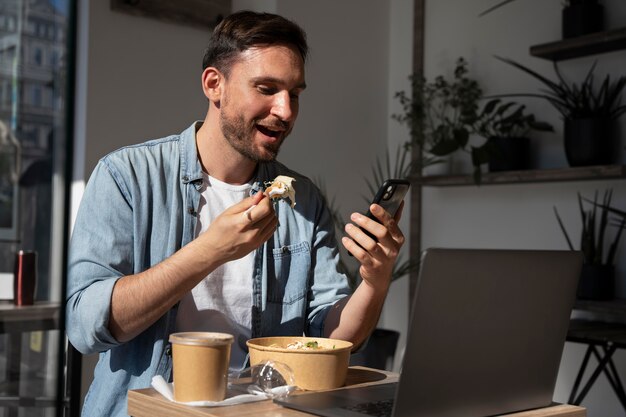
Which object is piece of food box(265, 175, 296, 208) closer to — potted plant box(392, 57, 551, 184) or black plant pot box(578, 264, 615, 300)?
black plant pot box(578, 264, 615, 300)

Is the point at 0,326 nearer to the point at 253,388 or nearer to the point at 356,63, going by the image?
the point at 253,388

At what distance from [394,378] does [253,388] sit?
321mm

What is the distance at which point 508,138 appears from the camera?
385 centimetres

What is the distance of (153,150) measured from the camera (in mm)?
1718

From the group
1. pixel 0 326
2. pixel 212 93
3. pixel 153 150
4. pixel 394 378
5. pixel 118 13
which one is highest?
pixel 118 13

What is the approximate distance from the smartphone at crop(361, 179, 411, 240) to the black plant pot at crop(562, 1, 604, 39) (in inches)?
97.4

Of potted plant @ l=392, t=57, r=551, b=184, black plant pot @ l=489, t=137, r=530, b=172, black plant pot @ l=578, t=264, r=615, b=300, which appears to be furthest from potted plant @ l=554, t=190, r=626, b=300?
potted plant @ l=392, t=57, r=551, b=184

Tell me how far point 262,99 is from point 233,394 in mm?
673

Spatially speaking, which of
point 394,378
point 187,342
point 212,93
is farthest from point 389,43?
point 187,342

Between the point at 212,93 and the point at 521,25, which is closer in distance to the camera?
the point at 212,93

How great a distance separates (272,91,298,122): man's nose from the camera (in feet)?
5.45

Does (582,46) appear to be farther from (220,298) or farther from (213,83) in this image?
(220,298)

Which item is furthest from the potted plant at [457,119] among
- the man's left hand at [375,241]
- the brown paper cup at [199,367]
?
the brown paper cup at [199,367]

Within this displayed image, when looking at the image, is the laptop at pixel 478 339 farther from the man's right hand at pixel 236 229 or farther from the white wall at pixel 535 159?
the white wall at pixel 535 159
